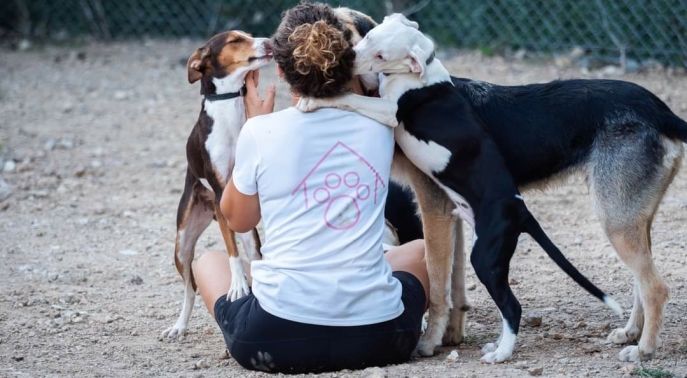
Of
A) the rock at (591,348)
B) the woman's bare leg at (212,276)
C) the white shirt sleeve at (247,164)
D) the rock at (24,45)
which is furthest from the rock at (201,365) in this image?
the rock at (24,45)

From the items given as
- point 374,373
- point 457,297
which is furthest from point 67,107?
point 374,373

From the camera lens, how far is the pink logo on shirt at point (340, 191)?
3.89m

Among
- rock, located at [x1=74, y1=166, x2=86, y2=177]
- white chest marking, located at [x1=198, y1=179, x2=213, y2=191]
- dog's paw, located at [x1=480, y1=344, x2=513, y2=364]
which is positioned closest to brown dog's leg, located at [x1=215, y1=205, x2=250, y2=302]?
white chest marking, located at [x1=198, y1=179, x2=213, y2=191]

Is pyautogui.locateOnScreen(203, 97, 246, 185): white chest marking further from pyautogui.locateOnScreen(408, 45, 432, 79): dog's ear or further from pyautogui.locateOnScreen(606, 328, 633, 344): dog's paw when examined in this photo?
pyautogui.locateOnScreen(606, 328, 633, 344): dog's paw

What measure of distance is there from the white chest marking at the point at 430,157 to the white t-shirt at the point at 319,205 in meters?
0.43

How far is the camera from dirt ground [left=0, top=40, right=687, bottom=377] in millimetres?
4508

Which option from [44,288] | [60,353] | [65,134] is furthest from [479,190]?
[65,134]

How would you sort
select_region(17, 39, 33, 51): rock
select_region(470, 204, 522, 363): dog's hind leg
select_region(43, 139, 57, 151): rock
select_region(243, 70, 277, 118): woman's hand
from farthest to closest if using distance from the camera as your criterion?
1. select_region(17, 39, 33, 51): rock
2. select_region(43, 139, 57, 151): rock
3. select_region(243, 70, 277, 118): woman's hand
4. select_region(470, 204, 522, 363): dog's hind leg

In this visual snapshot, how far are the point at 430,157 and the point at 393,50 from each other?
495 millimetres

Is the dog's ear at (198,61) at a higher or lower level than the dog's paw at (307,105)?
lower

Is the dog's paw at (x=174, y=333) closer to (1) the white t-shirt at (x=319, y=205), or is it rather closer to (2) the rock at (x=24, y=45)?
(1) the white t-shirt at (x=319, y=205)

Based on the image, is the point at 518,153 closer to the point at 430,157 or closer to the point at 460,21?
the point at 430,157

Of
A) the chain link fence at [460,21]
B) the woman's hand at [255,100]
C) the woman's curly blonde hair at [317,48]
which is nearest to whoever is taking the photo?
the woman's curly blonde hair at [317,48]

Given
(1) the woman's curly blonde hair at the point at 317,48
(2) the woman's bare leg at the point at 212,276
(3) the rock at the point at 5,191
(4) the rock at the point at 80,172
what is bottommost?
(4) the rock at the point at 80,172
